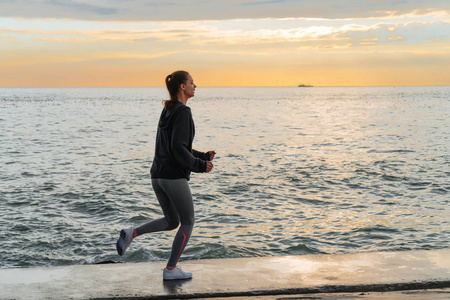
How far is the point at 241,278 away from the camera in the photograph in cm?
532

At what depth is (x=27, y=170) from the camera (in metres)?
19.3

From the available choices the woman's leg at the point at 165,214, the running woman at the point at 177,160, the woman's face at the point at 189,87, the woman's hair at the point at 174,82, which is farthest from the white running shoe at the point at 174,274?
the woman's face at the point at 189,87

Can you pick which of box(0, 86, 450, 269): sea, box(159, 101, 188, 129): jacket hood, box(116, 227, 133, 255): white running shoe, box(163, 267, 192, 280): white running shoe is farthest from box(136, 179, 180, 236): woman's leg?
box(0, 86, 450, 269): sea

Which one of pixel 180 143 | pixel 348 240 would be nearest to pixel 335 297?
pixel 180 143

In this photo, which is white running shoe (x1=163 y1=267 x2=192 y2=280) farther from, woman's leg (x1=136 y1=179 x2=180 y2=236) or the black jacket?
the black jacket

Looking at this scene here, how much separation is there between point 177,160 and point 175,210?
0.67m

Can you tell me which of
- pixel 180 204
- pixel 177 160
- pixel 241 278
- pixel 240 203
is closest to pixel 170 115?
pixel 177 160

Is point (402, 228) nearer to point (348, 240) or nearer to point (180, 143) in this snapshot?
point (348, 240)

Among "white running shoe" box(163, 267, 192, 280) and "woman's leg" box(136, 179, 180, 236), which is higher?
"woman's leg" box(136, 179, 180, 236)

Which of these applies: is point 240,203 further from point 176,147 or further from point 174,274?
point 176,147

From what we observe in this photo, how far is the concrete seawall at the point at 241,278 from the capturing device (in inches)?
196

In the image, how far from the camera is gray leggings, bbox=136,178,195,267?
5.11 meters

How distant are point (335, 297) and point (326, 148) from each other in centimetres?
2272

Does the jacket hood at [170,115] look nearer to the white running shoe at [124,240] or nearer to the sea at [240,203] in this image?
the white running shoe at [124,240]
